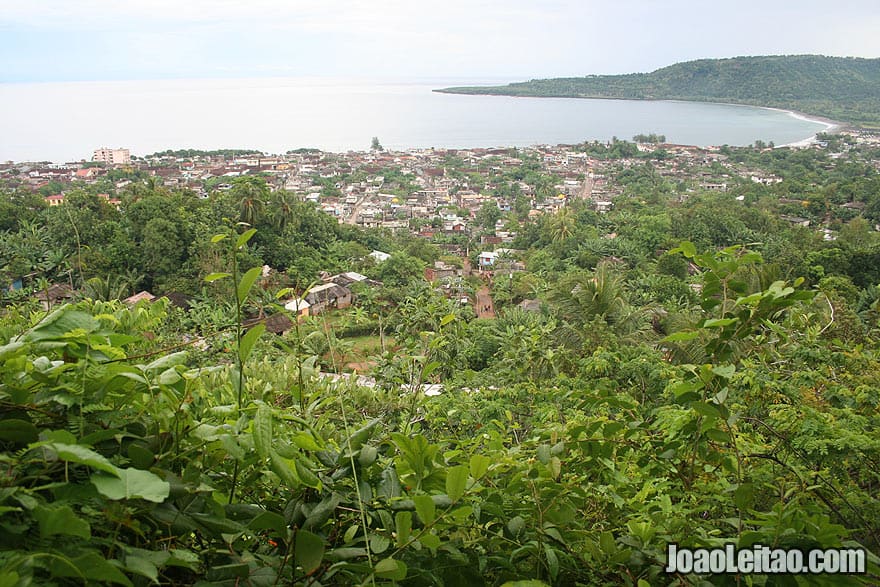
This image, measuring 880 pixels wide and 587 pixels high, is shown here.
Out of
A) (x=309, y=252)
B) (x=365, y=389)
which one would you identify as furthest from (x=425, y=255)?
(x=365, y=389)

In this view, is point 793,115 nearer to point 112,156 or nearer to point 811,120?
point 811,120

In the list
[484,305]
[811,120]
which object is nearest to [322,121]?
[811,120]

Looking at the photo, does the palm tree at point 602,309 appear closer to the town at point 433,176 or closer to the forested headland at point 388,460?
the forested headland at point 388,460

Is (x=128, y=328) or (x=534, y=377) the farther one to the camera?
(x=534, y=377)

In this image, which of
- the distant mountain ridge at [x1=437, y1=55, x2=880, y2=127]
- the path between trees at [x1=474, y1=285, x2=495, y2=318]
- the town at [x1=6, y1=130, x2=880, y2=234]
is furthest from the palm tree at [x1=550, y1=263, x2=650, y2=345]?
the distant mountain ridge at [x1=437, y1=55, x2=880, y2=127]

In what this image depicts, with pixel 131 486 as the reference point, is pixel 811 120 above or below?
above

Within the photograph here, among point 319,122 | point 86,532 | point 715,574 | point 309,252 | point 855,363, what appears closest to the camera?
point 86,532

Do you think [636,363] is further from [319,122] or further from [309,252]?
[319,122]
